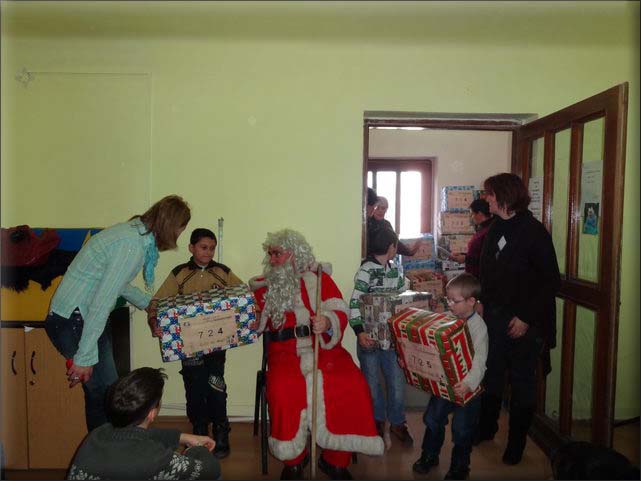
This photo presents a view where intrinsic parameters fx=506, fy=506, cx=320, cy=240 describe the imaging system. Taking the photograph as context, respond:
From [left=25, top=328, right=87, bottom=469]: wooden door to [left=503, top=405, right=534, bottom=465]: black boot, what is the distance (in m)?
2.42

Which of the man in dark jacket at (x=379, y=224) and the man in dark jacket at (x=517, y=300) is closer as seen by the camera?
the man in dark jacket at (x=517, y=300)

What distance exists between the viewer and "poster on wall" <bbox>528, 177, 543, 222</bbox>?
340 cm

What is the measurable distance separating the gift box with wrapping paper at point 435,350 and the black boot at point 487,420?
676 millimetres

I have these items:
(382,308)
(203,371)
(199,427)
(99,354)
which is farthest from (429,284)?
(99,354)

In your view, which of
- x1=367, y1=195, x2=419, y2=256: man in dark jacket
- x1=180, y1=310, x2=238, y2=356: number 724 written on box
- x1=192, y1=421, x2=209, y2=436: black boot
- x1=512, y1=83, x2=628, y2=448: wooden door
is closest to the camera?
x1=512, y1=83, x2=628, y2=448: wooden door

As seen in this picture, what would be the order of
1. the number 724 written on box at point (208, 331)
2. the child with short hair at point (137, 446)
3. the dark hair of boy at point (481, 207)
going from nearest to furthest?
the child with short hair at point (137, 446)
the number 724 written on box at point (208, 331)
the dark hair of boy at point (481, 207)

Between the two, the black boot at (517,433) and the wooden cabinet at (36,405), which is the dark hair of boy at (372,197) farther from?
the wooden cabinet at (36,405)

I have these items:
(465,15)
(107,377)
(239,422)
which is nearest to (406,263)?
(239,422)

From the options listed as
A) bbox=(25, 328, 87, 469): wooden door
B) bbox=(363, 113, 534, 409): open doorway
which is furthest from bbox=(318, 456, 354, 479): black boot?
bbox=(363, 113, 534, 409): open doorway

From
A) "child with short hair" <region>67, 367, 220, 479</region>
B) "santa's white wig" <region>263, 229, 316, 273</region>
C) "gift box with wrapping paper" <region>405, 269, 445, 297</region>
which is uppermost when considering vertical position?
"santa's white wig" <region>263, 229, 316, 273</region>

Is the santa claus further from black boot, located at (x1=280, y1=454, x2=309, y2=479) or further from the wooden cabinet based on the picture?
the wooden cabinet

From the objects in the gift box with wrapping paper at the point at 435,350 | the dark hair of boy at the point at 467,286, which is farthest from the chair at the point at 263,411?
the dark hair of boy at the point at 467,286

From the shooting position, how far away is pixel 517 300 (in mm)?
2830

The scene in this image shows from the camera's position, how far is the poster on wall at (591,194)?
2707mm
